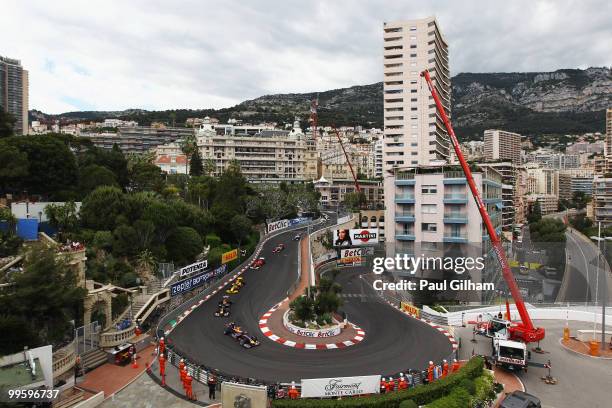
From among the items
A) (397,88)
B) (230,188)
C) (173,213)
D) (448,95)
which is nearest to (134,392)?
(173,213)

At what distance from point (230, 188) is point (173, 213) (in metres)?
21.4

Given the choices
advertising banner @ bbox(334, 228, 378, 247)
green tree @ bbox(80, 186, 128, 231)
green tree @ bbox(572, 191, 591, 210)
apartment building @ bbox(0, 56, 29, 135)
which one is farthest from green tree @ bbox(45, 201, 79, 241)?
green tree @ bbox(572, 191, 591, 210)

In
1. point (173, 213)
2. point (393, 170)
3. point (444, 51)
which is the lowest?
point (173, 213)

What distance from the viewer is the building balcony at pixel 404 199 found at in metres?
45.1

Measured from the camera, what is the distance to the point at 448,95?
107875 millimetres

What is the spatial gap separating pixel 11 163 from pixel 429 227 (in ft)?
146

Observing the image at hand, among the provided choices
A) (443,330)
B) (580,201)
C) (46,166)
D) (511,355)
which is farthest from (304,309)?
(580,201)

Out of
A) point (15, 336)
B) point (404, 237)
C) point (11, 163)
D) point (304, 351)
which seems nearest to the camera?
point (15, 336)

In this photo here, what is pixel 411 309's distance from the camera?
116ft

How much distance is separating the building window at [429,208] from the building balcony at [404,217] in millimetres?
1472

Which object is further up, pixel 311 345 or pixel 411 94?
pixel 411 94

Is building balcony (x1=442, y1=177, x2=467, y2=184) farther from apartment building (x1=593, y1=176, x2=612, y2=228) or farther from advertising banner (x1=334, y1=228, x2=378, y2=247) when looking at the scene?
apartment building (x1=593, y1=176, x2=612, y2=228)

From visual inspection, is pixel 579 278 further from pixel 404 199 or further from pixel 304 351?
pixel 304 351

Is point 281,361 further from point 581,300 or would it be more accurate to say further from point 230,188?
point 230,188
